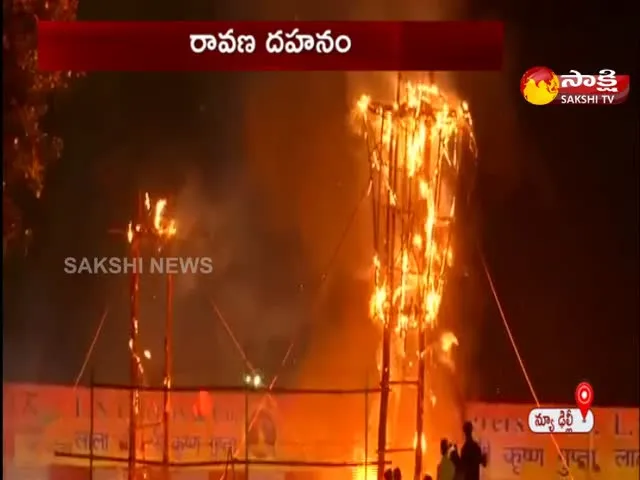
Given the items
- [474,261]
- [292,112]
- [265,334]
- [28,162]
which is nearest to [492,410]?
[474,261]

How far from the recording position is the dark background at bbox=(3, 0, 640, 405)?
1315 millimetres

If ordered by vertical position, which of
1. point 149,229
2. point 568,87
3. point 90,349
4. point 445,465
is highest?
point 568,87

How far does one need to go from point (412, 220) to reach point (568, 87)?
25 cm

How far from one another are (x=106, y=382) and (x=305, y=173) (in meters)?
0.35

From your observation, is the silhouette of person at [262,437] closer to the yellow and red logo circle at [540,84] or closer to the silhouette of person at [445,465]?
the silhouette of person at [445,465]

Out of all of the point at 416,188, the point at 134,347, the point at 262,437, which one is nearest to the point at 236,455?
the point at 262,437

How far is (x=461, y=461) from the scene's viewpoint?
4.33 ft

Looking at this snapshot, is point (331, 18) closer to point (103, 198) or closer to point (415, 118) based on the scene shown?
point (415, 118)

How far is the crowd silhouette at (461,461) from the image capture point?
4.31 ft

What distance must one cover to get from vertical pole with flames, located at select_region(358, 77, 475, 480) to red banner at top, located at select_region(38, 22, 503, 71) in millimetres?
45

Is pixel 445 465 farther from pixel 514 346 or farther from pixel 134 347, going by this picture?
pixel 134 347

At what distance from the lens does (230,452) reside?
1.31m

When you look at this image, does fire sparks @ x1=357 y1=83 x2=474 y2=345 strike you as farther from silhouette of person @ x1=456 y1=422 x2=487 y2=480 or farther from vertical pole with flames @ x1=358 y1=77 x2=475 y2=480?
silhouette of person @ x1=456 y1=422 x2=487 y2=480

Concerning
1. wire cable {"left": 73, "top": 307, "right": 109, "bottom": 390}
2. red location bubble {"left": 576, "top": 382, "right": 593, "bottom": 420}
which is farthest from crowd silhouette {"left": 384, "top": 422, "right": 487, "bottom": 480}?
wire cable {"left": 73, "top": 307, "right": 109, "bottom": 390}
